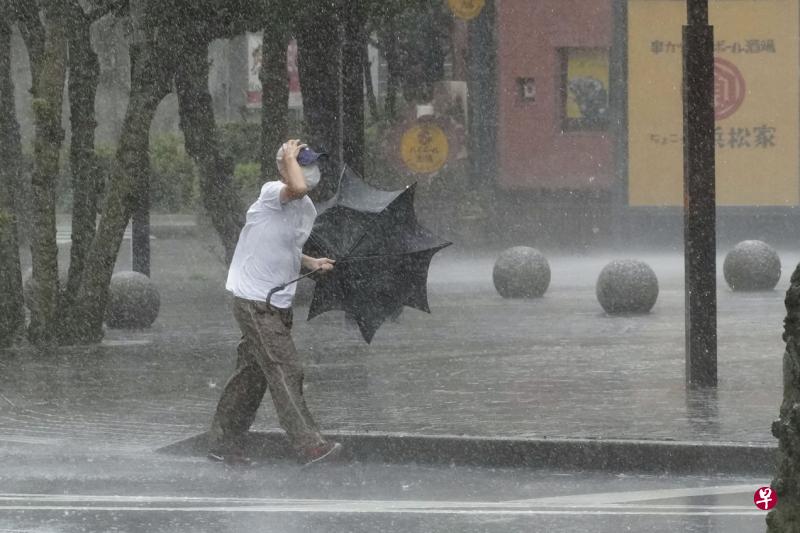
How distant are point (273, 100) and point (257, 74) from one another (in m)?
14.9

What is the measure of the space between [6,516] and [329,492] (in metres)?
1.63

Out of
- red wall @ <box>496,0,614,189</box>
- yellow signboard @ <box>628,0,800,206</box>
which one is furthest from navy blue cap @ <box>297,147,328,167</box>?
red wall @ <box>496,0,614,189</box>

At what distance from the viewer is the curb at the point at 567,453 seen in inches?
359

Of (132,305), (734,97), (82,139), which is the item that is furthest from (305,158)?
(734,97)

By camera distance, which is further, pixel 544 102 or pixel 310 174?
pixel 544 102

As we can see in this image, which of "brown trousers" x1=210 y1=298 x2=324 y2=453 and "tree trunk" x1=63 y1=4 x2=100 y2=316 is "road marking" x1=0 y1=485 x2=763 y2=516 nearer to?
"brown trousers" x1=210 y1=298 x2=324 y2=453

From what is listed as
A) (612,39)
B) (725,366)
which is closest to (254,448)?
(725,366)

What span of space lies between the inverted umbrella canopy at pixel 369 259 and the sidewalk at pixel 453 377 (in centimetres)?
68

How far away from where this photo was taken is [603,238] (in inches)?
1115

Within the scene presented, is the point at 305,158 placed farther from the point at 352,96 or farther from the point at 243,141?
the point at 243,141

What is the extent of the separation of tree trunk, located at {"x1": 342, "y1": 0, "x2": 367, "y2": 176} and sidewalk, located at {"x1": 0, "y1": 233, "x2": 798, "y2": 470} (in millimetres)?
1760

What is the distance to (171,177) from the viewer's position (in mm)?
37656

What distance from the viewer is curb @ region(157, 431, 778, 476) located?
359 inches

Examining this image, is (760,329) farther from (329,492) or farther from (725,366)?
(329,492)
